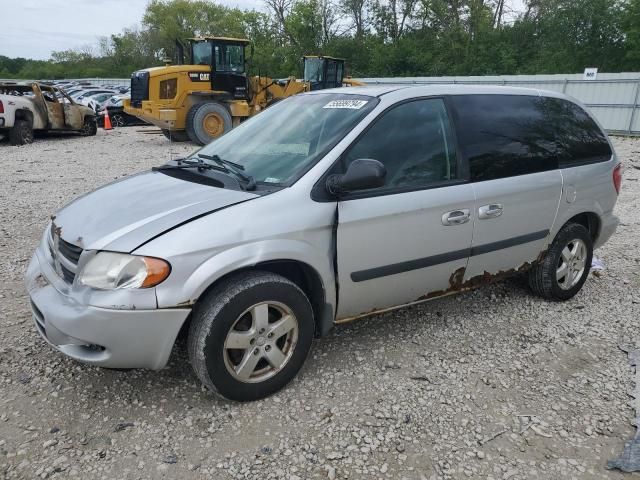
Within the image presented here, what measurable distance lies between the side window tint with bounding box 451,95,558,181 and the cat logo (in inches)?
469

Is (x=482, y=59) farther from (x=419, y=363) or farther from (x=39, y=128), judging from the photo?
(x=419, y=363)

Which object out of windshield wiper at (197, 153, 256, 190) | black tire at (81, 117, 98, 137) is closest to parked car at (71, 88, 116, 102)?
black tire at (81, 117, 98, 137)

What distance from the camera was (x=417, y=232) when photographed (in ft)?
10.2

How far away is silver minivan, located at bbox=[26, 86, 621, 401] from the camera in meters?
2.46

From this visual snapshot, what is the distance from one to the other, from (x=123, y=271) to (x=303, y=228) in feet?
2.97

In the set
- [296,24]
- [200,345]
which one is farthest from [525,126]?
[296,24]

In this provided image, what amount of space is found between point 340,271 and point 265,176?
0.69 meters

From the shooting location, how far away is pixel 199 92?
46.7 ft

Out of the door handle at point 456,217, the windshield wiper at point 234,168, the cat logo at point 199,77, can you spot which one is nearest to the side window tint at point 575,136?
the door handle at point 456,217

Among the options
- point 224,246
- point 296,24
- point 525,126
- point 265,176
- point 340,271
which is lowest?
point 340,271

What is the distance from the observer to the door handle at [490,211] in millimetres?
3361

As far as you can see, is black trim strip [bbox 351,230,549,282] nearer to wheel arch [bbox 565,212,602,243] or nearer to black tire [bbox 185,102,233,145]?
wheel arch [bbox 565,212,602,243]

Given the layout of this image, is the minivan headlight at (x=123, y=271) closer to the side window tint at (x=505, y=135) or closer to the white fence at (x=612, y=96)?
the side window tint at (x=505, y=135)

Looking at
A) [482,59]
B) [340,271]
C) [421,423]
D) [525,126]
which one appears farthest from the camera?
[482,59]
